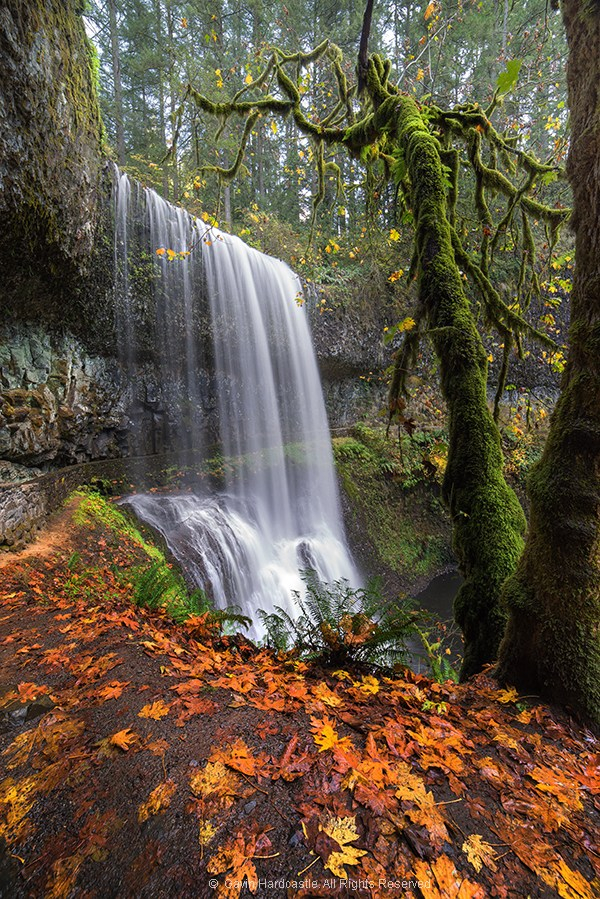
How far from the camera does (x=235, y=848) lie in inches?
45.8

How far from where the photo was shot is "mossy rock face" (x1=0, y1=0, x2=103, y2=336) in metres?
3.99

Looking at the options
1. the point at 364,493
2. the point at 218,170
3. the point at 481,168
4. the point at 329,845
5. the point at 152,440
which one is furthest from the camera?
the point at 364,493

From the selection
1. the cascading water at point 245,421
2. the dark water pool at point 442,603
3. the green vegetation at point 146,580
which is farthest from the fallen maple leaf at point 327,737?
the dark water pool at point 442,603

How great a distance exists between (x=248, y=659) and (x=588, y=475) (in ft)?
7.87

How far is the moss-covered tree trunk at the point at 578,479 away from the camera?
5.75 feet

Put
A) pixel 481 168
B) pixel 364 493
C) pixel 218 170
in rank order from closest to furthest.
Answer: pixel 481 168 → pixel 218 170 → pixel 364 493

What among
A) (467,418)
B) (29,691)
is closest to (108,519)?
(29,691)

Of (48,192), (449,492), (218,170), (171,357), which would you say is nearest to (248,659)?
(449,492)

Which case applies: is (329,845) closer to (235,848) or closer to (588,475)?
(235,848)

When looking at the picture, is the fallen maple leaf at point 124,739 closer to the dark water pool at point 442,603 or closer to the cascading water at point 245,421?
the cascading water at point 245,421

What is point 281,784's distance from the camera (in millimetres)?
1391

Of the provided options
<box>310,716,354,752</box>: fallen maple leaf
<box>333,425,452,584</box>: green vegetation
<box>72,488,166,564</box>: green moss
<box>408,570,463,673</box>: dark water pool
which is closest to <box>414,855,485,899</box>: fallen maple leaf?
<box>310,716,354,752</box>: fallen maple leaf

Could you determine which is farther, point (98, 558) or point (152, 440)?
point (152, 440)

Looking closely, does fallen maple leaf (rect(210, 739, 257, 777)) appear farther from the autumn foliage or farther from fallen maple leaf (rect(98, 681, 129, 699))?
fallen maple leaf (rect(98, 681, 129, 699))
